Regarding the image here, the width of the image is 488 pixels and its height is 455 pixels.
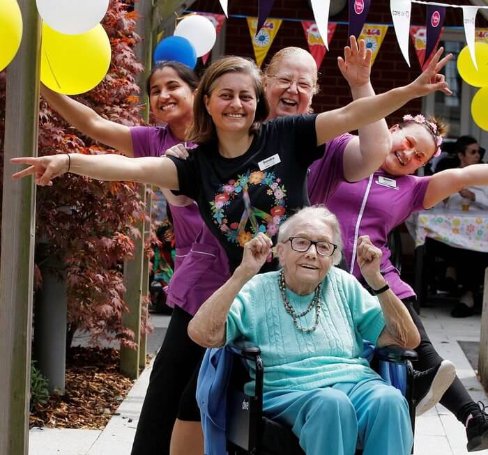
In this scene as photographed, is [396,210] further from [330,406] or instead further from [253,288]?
[330,406]

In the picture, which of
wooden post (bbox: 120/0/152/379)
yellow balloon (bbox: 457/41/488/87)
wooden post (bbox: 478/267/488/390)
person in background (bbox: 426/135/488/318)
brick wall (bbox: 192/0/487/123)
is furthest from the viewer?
brick wall (bbox: 192/0/487/123)

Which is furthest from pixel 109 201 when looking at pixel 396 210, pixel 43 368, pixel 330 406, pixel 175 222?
pixel 330 406

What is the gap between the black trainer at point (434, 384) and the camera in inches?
162

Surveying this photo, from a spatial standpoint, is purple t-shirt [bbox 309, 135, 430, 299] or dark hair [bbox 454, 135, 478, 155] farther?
dark hair [bbox 454, 135, 478, 155]

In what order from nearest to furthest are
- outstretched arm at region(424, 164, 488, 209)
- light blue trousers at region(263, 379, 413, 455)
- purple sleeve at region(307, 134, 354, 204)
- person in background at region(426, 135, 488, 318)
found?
light blue trousers at region(263, 379, 413, 455)
purple sleeve at region(307, 134, 354, 204)
outstretched arm at region(424, 164, 488, 209)
person in background at region(426, 135, 488, 318)

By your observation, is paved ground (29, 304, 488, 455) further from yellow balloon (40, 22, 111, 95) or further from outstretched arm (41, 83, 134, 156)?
yellow balloon (40, 22, 111, 95)

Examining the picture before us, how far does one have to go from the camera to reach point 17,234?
3.67 m

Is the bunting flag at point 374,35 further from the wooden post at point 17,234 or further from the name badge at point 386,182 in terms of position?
the wooden post at point 17,234

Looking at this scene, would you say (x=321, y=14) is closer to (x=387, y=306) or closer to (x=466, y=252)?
(x=387, y=306)

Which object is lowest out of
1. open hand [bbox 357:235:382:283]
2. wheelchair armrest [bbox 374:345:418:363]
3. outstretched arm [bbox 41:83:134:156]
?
wheelchair armrest [bbox 374:345:418:363]

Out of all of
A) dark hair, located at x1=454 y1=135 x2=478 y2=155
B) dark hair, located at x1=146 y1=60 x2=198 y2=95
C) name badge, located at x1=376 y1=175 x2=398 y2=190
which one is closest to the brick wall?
dark hair, located at x1=454 y1=135 x2=478 y2=155

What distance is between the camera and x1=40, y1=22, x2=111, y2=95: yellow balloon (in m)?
3.91

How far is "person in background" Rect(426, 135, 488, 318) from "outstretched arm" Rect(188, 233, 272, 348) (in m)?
6.46

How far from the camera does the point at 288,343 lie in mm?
3771
